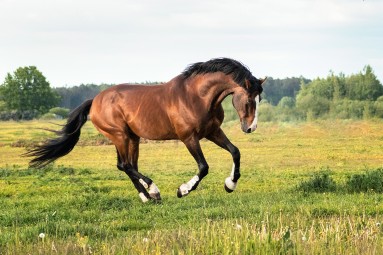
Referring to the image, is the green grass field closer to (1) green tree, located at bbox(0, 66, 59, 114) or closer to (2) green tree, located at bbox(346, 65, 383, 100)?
(2) green tree, located at bbox(346, 65, 383, 100)

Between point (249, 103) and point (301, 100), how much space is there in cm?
5520

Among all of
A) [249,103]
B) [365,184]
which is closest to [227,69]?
[249,103]

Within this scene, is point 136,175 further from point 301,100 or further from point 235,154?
point 301,100

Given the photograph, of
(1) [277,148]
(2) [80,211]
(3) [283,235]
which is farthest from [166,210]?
(1) [277,148]

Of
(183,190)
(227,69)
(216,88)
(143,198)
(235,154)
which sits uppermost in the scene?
(227,69)

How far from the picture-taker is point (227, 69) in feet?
33.8

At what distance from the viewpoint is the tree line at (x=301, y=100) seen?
57.1m

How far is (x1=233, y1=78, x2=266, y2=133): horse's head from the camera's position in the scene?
31.8 ft

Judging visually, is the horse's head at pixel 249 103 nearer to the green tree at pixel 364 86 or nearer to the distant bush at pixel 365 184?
the distant bush at pixel 365 184

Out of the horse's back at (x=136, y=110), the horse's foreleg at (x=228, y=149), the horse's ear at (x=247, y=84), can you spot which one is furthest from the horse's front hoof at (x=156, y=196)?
the horse's ear at (x=247, y=84)

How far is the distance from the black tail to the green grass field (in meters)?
0.95

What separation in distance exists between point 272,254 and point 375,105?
53.7 m

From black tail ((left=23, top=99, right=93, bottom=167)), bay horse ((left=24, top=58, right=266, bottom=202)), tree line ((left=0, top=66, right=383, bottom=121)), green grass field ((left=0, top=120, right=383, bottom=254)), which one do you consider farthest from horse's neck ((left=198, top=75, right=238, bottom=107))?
tree line ((left=0, top=66, right=383, bottom=121))

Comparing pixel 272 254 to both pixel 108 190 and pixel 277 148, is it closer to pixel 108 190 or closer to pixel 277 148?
pixel 108 190
